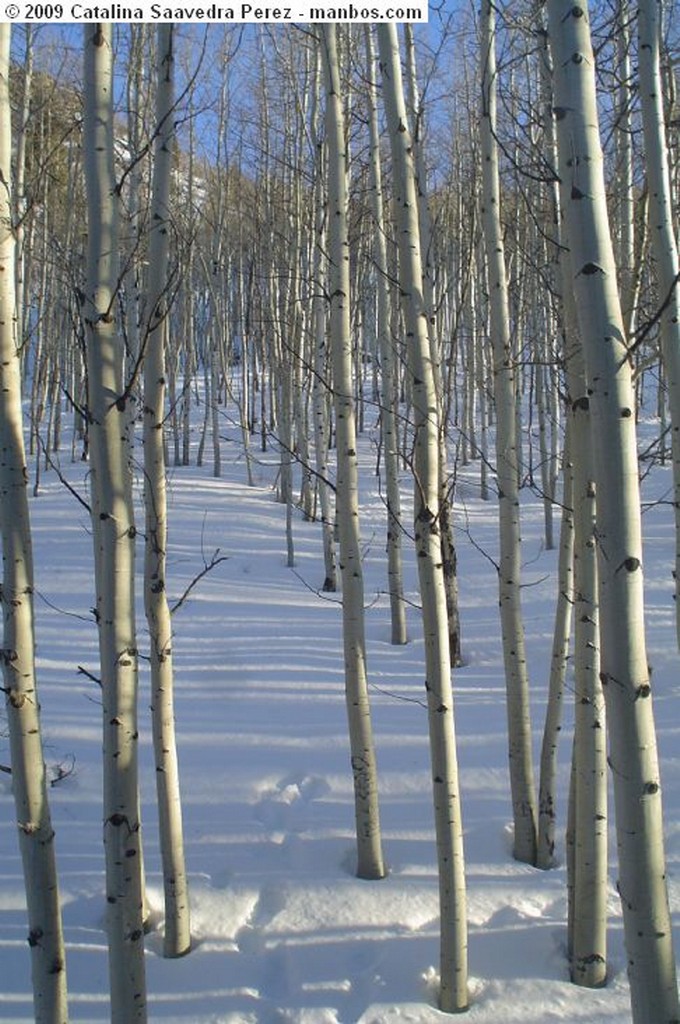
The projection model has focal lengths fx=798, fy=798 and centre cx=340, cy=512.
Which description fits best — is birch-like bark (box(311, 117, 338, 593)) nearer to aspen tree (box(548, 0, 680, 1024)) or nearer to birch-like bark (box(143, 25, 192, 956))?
birch-like bark (box(143, 25, 192, 956))

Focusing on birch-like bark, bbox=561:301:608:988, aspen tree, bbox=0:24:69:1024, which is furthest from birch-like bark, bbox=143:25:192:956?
birch-like bark, bbox=561:301:608:988

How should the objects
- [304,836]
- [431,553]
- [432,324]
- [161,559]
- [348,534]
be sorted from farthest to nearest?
[432,324], [304,836], [348,534], [161,559], [431,553]

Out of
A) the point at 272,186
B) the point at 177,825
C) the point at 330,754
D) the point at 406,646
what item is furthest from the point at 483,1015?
the point at 272,186

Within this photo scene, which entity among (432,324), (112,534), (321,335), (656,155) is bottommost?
(112,534)

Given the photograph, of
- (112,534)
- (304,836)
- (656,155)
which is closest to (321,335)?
(656,155)

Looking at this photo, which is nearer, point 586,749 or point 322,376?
point 586,749

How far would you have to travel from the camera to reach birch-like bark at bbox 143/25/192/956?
10.4 ft

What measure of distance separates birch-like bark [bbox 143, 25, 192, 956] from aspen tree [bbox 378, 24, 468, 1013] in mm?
936

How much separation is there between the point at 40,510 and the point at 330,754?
26.5ft

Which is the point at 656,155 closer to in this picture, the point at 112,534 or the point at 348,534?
the point at 348,534

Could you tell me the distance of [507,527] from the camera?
14.2 feet

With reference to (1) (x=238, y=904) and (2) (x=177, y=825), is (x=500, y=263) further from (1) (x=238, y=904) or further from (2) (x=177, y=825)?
(1) (x=238, y=904)

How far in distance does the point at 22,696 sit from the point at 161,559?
102cm

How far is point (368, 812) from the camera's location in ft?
13.5
